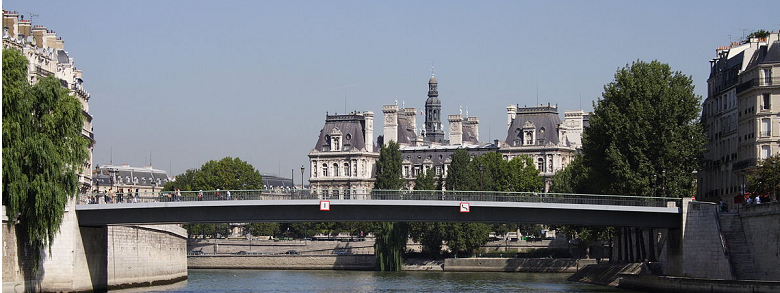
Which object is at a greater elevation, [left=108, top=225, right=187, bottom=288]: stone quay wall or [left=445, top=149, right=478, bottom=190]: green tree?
[left=445, top=149, right=478, bottom=190]: green tree

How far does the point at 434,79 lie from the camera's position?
7682 inches

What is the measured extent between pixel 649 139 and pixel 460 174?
53.1m

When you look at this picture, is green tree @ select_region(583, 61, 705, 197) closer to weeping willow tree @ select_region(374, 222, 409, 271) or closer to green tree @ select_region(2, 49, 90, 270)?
green tree @ select_region(2, 49, 90, 270)

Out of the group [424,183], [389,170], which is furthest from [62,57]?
[389,170]

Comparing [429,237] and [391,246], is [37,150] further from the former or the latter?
[429,237]

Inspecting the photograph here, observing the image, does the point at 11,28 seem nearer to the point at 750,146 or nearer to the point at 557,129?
the point at 750,146

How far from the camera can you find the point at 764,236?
58281mm

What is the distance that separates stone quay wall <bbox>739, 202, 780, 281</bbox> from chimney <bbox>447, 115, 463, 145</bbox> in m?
129

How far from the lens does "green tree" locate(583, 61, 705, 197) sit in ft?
250

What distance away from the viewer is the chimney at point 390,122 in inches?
7293

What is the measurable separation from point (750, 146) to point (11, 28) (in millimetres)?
43732

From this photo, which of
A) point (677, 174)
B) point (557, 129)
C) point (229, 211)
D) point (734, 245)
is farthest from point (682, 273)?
point (557, 129)

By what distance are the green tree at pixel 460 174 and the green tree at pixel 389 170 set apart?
490 cm

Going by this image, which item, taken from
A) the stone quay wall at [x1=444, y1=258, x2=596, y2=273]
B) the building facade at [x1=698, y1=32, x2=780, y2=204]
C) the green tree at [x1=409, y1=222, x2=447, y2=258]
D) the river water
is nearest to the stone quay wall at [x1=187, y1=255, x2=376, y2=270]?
the green tree at [x1=409, y1=222, x2=447, y2=258]
